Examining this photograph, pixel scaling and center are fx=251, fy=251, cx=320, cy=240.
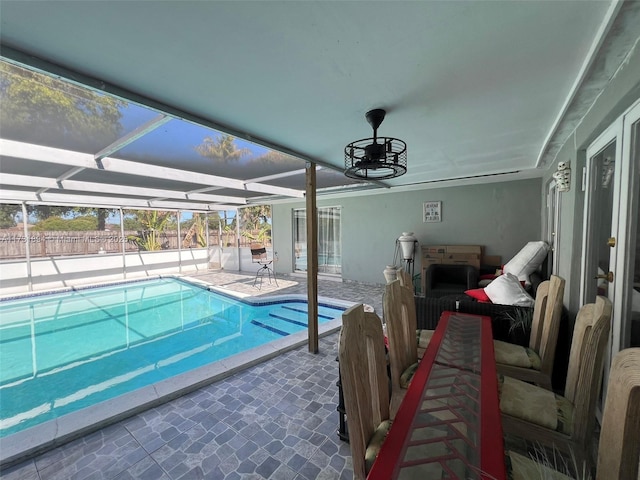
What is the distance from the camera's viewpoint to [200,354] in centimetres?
363

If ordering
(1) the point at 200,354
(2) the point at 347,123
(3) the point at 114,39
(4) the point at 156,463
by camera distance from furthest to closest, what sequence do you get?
1. (1) the point at 200,354
2. (2) the point at 347,123
3. (4) the point at 156,463
4. (3) the point at 114,39

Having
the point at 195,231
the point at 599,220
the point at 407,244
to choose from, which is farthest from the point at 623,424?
the point at 195,231

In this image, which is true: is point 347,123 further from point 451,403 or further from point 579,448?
point 579,448

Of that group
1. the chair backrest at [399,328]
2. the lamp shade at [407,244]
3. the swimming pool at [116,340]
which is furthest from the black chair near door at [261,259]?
the chair backrest at [399,328]

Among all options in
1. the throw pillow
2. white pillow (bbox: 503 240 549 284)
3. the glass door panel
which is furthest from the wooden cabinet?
the glass door panel

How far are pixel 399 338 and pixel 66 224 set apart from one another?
11.0 metres

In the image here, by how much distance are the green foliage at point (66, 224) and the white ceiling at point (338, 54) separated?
30.2ft

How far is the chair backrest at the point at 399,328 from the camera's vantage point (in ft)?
5.23

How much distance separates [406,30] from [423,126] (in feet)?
4.33

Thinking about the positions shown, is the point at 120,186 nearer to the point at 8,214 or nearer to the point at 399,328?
the point at 8,214

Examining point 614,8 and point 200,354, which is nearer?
point 614,8

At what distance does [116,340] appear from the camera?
4.16 meters

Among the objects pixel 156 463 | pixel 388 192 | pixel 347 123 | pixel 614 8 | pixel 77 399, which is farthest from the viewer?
pixel 388 192

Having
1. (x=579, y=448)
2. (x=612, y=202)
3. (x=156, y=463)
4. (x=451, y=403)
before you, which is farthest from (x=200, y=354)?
(x=612, y=202)
